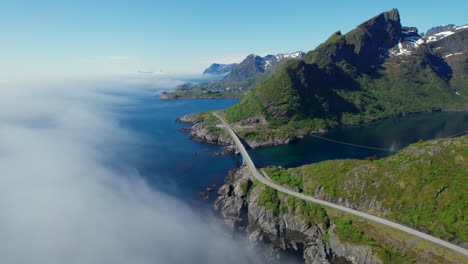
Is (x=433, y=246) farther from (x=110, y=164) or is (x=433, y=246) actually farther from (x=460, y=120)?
(x=460, y=120)

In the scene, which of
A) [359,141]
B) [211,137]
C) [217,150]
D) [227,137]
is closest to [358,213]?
[217,150]

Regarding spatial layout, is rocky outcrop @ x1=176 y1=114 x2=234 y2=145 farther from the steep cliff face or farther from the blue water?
the steep cliff face

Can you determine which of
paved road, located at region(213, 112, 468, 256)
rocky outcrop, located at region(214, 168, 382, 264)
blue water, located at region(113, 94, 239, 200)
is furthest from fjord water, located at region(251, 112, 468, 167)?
rocky outcrop, located at region(214, 168, 382, 264)

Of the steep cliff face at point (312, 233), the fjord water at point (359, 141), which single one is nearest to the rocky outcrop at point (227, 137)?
the fjord water at point (359, 141)

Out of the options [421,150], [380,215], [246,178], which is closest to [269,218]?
[246,178]

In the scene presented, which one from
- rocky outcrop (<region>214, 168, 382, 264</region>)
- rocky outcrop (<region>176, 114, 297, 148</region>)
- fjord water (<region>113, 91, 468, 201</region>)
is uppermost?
rocky outcrop (<region>176, 114, 297, 148</region>)

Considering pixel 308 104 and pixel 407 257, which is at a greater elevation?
pixel 308 104

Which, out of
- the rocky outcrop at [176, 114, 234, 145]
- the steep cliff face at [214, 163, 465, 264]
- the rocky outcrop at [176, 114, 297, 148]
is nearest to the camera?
the steep cliff face at [214, 163, 465, 264]
